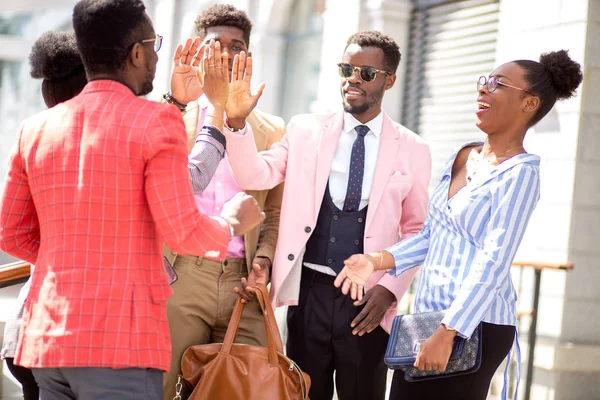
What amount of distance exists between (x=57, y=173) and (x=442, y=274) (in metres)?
1.51

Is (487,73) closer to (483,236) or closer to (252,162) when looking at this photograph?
(252,162)

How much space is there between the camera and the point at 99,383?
225 cm

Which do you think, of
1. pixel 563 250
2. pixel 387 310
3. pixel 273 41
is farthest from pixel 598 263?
pixel 273 41

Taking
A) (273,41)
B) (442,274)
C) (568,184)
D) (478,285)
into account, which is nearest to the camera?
(478,285)

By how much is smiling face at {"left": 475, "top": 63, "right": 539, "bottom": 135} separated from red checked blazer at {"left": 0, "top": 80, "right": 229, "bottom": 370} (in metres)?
1.33

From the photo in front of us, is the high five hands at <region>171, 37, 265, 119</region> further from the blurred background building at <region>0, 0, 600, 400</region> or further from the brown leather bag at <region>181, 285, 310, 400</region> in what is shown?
the blurred background building at <region>0, 0, 600, 400</region>

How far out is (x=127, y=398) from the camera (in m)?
2.28

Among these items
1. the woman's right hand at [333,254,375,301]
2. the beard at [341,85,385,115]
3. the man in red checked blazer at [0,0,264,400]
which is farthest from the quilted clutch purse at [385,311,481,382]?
the beard at [341,85,385,115]

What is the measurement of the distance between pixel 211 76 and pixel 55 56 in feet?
1.93

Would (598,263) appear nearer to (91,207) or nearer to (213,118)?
(213,118)

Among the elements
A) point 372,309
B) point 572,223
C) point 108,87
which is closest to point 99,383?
point 108,87

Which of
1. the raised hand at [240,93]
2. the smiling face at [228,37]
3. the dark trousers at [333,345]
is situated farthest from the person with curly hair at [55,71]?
the dark trousers at [333,345]

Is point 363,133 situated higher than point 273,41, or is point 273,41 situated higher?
point 273,41

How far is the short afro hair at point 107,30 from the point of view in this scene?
91.0 inches
